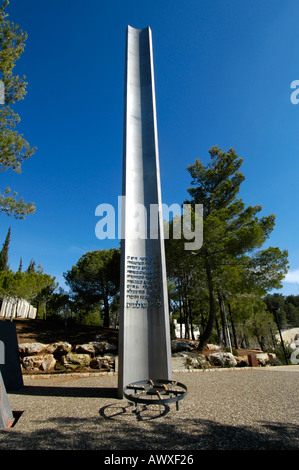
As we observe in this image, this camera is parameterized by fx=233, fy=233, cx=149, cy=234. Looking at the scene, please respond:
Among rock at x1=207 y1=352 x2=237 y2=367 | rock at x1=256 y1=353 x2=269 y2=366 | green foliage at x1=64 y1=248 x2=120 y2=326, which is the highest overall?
green foliage at x1=64 y1=248 x2=120 y2=326

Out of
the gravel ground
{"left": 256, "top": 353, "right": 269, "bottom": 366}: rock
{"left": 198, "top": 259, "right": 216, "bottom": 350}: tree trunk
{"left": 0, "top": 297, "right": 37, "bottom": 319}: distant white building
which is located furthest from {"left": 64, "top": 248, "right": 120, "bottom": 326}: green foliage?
the gravel ground

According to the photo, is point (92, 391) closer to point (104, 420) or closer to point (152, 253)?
point (104, 420)

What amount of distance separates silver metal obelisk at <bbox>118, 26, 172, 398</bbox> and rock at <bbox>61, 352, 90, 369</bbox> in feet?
17.2

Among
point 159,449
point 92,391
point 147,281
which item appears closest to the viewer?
point 159,449

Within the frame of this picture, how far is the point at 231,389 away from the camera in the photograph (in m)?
5.77

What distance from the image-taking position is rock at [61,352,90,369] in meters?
9.53

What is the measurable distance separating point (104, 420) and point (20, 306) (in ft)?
90.3

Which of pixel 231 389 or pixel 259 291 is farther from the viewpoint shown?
pixel 259 291

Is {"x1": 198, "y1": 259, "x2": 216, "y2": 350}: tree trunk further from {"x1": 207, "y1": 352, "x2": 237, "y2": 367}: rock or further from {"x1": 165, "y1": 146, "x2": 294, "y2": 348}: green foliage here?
{"x1": 207, "y1": 352, "x2": 237, "y2": 367}: rock

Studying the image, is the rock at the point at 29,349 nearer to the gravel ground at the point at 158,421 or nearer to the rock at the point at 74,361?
the rock at the point at 74,361

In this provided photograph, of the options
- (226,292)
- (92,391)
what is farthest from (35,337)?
(226,292)

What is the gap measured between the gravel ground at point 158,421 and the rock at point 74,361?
3.90 meters

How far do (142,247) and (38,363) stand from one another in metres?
7.23
